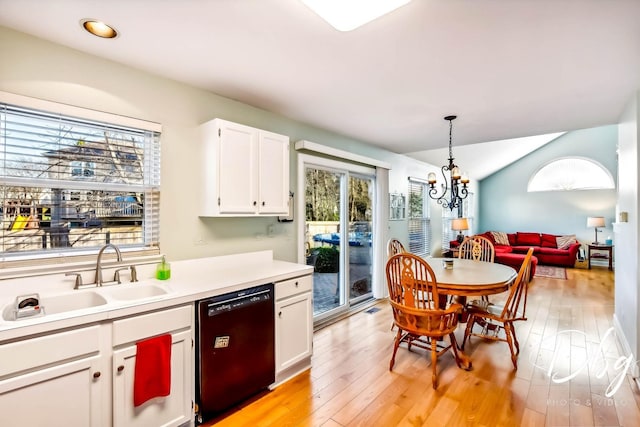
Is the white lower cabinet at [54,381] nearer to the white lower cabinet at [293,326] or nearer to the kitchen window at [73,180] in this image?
the kitchen window at [73,180]

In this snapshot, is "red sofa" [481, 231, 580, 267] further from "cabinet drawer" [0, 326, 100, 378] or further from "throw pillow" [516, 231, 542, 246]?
"cabinet drawer" [0, 326, 100, 378]

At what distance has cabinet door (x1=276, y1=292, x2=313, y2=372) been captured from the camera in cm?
242

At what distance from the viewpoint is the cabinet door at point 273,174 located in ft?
8.84

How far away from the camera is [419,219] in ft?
20.3

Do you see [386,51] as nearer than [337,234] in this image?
Yes

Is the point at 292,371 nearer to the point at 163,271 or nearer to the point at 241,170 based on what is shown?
the point at 163,271

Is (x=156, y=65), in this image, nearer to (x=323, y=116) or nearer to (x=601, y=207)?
(x=323, y=116)

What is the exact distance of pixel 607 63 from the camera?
214 centimetres

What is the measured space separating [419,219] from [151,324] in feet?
17.5

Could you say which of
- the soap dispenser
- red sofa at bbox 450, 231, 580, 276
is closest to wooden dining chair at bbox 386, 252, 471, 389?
the soap dispenser

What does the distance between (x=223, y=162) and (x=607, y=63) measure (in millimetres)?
2813

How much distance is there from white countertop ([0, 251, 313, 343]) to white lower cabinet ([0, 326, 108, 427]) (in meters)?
0.07
